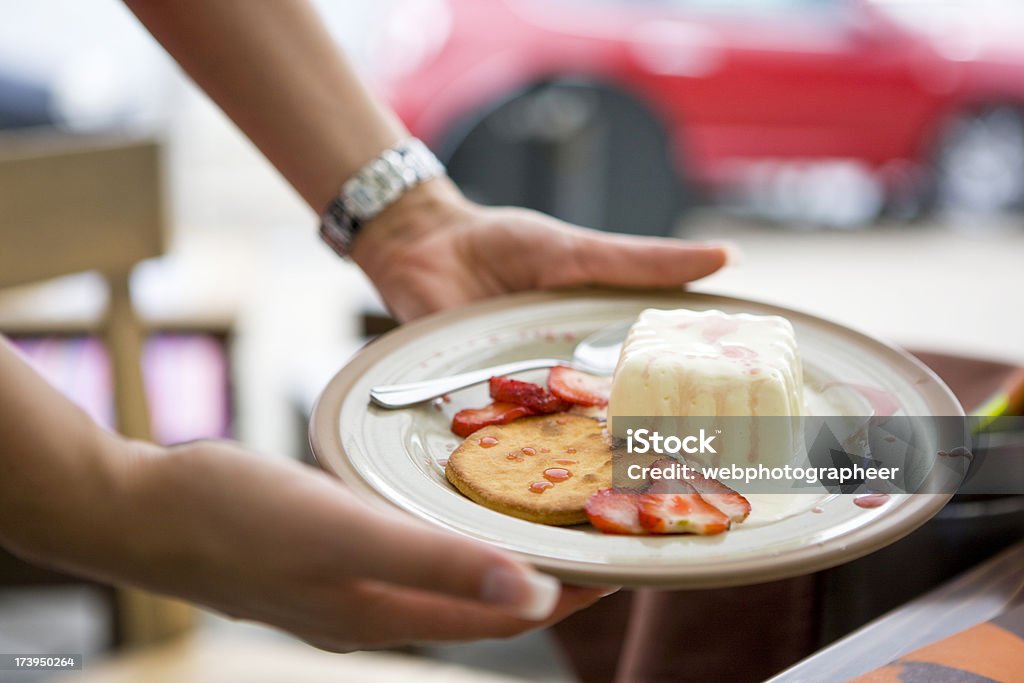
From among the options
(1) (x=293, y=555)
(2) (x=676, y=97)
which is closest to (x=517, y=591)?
(1) (x=293, y=555)

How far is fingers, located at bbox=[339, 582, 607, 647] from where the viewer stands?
73cm

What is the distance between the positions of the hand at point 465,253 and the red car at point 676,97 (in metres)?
2.52

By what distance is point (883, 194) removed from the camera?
15.5ft

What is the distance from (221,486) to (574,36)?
3.39 metres

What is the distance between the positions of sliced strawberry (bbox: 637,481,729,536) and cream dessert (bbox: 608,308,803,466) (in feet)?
0.49

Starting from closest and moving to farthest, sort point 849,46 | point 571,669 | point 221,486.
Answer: point 221,486 < point 571,669 < point 849,46

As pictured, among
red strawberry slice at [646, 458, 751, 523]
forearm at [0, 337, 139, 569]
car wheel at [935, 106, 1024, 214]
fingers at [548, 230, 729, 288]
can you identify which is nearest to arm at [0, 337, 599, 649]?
forearm at [0, 337, 139, 569]

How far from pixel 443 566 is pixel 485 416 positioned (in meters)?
0.32

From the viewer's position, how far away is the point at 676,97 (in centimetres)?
407

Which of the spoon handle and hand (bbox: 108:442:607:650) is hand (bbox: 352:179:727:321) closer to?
the spoon handle

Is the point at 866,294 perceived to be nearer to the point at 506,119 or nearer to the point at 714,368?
the point at 506,119

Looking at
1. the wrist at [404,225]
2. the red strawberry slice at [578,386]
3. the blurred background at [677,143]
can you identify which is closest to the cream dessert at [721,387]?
the red strawberry slice at [578,386]

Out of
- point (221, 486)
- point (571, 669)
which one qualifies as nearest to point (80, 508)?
point (221, 486)

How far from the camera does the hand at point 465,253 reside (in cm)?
123
